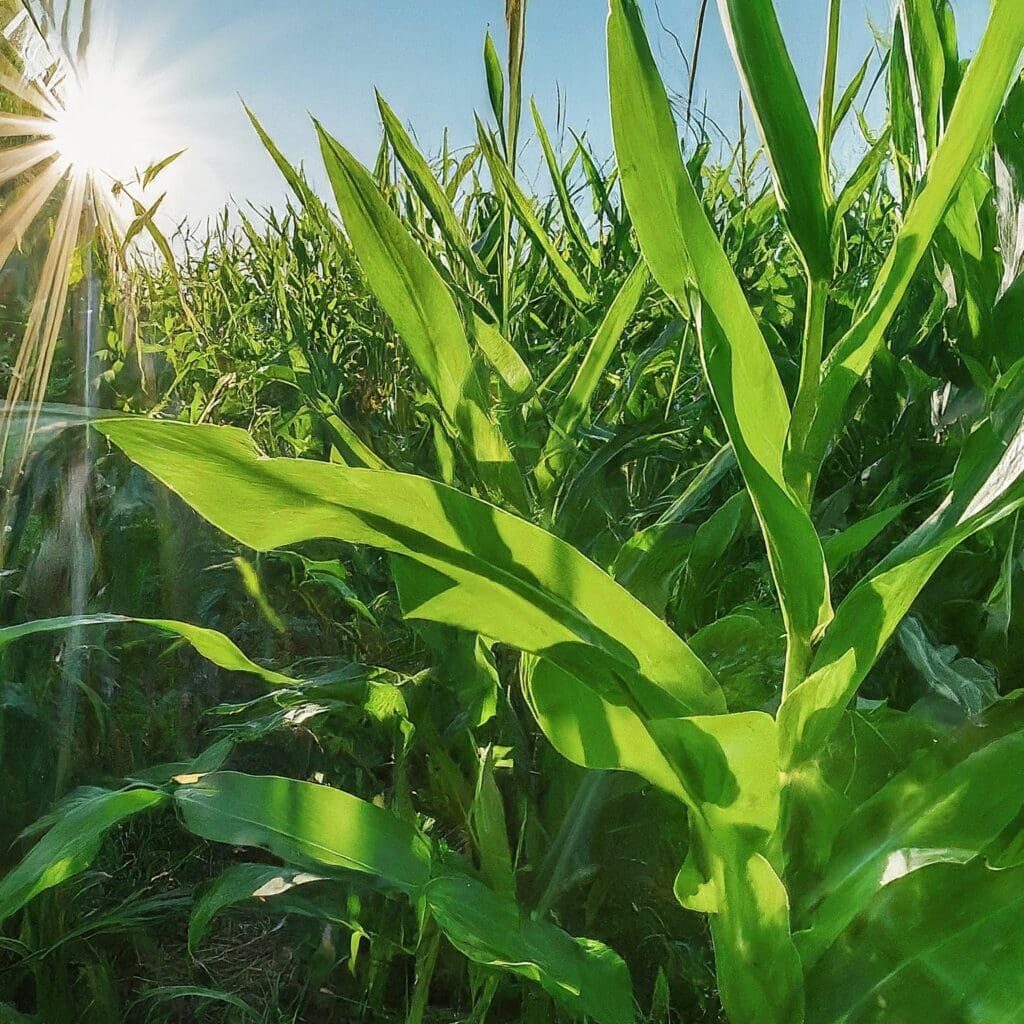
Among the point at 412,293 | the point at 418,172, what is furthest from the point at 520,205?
the point at 412,293

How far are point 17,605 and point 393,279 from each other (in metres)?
0.49

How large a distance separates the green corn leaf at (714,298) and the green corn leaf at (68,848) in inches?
13.2

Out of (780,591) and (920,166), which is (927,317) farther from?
(780,591)

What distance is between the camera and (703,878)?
42cm

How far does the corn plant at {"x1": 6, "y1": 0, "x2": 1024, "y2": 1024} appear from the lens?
37 centimetres

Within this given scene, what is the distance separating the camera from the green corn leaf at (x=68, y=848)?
1.51 feet

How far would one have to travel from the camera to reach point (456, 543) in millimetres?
380

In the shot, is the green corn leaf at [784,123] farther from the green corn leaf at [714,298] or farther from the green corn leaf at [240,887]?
the green corn leaf at [240,887]

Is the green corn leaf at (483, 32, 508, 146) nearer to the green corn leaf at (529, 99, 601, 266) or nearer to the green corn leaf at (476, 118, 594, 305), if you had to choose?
the green corn leaf at (476, 118, 594, 305)

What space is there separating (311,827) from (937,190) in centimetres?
40

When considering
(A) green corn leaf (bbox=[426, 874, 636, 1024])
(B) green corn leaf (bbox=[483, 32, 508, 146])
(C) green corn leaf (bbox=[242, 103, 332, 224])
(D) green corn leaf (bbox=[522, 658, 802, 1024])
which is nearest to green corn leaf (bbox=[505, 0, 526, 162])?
(B) green corn leaf (bbox=[483, 32, 508, 146])

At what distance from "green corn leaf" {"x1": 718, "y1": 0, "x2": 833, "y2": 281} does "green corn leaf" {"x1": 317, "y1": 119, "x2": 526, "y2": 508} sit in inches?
6.4

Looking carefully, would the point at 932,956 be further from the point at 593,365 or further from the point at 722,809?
the point at 593,365

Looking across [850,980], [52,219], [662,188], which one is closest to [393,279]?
[662,188]
